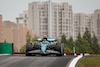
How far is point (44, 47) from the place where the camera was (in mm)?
17781

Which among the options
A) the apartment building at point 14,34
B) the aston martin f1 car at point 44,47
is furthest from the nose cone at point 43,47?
the apartment building at point 14,34

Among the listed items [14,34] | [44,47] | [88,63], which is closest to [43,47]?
[44,47]

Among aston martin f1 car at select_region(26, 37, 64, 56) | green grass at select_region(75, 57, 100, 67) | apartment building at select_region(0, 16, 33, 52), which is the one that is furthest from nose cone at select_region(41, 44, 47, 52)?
apartment building at select_region(0, 16, 33, 52)

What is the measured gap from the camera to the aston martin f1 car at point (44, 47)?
58.0 feet

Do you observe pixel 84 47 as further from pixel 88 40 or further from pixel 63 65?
pixel 63 65

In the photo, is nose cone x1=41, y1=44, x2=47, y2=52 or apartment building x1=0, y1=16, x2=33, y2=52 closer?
nose cone x1=41, y1=44, x2=47, y2=52

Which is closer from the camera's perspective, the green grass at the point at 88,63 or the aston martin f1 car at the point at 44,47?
the green grass at the point at 88,63

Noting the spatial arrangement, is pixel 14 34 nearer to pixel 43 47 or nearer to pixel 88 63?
pixel 43 47

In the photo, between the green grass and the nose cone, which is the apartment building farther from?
the green grass

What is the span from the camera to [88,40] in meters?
93.1

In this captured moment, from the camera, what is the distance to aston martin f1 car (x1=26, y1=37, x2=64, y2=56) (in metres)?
17.7

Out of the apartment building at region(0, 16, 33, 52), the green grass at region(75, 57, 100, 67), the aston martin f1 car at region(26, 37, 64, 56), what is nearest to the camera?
the green grass at region(75, 57, 100, 67)

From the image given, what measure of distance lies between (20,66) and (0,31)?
13366 cm

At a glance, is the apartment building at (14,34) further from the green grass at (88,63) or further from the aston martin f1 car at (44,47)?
the green grass at (88,63)
